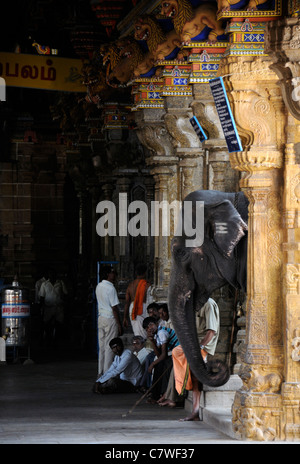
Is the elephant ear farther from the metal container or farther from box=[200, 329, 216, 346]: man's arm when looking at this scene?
the metal container

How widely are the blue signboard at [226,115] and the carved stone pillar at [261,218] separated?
0.15 feet

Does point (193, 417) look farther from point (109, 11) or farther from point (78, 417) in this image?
point (109, 11)

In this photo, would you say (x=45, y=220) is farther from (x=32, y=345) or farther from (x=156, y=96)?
(x=156, y=96)

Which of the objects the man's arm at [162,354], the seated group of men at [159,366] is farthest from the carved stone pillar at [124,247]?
the man's arm at [162,354]

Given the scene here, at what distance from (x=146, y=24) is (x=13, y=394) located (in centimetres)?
455

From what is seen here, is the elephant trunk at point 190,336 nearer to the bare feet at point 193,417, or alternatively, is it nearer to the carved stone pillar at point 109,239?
the bare feet at point 193,417

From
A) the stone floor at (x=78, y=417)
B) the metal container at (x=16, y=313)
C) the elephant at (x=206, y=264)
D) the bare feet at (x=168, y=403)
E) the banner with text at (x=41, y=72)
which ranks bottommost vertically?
the stone floor at (x=78, y=417)

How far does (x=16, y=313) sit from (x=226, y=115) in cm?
814

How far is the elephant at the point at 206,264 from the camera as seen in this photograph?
350 inches

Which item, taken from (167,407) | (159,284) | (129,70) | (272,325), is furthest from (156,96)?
(272,325)

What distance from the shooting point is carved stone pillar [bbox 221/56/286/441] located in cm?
818

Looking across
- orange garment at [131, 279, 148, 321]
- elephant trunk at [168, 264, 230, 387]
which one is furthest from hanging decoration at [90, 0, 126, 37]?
elephant trunk at [168, 264, 230, 387]

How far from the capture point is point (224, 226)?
8.98 meters

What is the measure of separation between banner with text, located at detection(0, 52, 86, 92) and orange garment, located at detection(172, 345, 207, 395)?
5.50 meters
